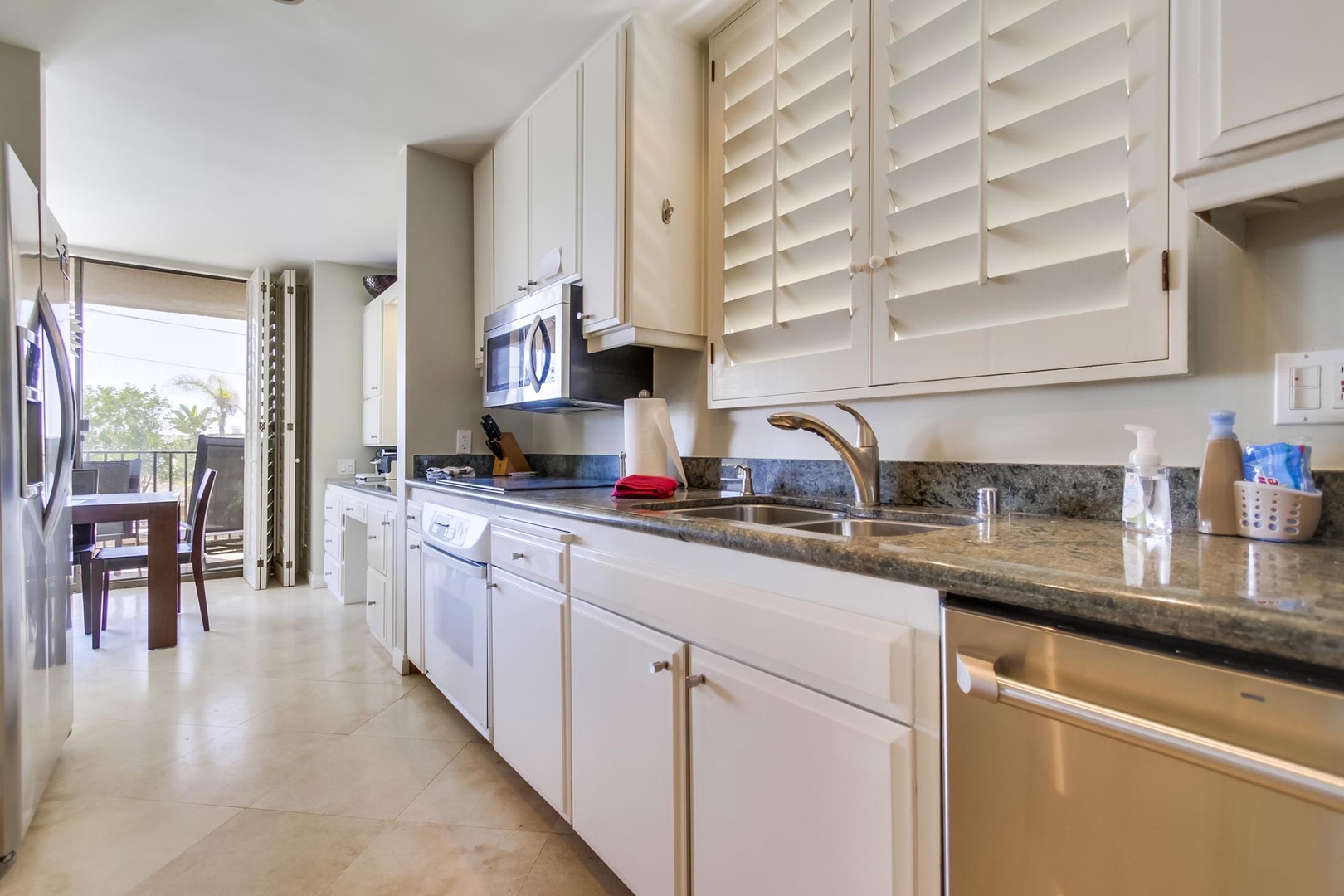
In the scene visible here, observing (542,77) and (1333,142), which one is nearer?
(1333,142)

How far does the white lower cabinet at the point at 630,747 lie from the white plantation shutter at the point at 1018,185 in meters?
0.85

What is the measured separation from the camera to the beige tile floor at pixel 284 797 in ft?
4.92

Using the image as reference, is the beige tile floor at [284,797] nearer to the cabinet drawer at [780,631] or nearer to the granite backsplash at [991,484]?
the cabinet drawer at [780,631]

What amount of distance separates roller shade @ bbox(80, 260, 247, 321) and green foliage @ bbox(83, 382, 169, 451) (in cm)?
59

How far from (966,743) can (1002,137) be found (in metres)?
1.15

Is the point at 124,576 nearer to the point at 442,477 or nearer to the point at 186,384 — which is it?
the point at 186,384

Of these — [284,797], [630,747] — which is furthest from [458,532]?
[630,747]

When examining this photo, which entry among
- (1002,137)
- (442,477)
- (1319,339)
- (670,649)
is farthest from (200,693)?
(1319,339)

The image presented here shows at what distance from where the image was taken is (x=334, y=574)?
421 cm

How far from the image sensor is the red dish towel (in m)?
1.69

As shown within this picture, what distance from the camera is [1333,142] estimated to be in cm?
76

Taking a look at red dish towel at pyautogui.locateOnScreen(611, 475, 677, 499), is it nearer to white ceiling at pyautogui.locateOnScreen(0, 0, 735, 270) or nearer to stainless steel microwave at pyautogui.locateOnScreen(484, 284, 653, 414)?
stainless steel microwave at pyautogui.locateOnScreen(484, 284, 653, 414)

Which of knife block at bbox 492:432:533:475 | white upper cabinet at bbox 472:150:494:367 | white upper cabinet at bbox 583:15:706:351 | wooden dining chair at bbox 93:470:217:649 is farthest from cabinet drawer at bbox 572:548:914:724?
wooden dining chair at bbox 93:470:217:649

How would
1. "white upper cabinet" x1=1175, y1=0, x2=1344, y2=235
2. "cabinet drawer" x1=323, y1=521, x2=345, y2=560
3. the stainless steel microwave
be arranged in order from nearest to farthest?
"white upper cabinet" x1=1175, y1=0, x2=1344, y2=235, the stainless steel microwave, "cabinet drawer" x1=323, y1=521, x2=345, y2=560
